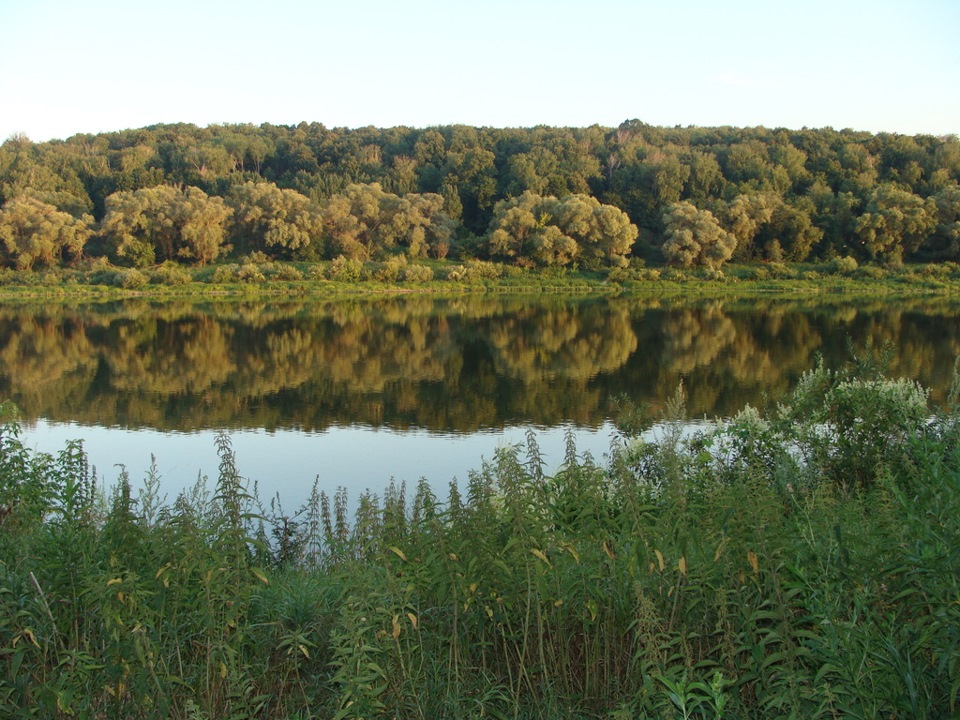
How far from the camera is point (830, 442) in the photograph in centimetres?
949

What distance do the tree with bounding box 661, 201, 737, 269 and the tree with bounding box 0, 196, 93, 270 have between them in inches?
1698

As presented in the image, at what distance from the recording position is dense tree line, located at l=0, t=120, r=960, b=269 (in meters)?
65.0

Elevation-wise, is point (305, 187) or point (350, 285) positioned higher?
point (305, 187)

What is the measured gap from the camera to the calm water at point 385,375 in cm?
1592

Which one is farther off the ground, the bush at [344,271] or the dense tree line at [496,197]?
the dense tree line at [496,197]

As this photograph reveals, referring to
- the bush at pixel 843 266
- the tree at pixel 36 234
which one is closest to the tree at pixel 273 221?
the tree at pixel 36 234

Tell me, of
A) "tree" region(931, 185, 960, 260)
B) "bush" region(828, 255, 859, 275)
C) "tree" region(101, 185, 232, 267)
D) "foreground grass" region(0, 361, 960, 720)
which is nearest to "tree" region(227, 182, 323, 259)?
"tree" region(101, 185, 232, 267)

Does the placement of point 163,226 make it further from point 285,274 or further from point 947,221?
point 947,221

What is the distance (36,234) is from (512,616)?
64.3 m

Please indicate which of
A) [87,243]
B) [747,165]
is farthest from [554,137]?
[87,243]

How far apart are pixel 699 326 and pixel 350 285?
1222 inches

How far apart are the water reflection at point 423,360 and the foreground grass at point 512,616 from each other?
7008 millimetres

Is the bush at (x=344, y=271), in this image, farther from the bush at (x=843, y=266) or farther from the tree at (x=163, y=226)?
the bush at (x=843, y=266)

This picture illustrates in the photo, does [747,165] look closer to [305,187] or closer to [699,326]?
[305,187]
